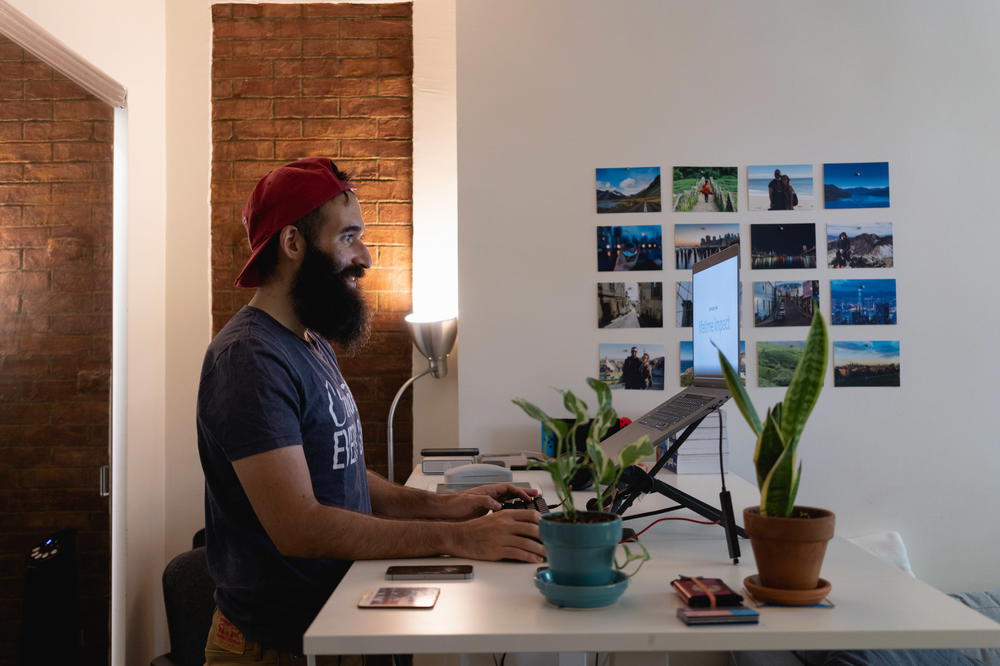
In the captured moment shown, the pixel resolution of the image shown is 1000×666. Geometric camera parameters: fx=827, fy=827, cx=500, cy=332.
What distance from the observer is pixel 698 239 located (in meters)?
3.12

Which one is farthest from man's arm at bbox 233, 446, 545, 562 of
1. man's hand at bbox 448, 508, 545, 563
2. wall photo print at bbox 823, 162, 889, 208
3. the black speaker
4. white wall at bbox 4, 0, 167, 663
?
wall photo print at bbox 823, 162, 889, 208

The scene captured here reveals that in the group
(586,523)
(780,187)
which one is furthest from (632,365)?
(586,523)

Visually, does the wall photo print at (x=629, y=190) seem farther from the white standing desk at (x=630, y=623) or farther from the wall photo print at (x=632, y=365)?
the white standing desk at (x=630, y=623)

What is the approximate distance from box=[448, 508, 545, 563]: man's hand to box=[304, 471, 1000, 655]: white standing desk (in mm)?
53

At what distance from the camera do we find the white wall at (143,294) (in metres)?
3.13

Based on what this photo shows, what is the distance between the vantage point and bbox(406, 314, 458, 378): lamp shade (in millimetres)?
3316

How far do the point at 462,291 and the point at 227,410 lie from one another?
1715 millimetres

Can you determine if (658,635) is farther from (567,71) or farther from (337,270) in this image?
(567,71)

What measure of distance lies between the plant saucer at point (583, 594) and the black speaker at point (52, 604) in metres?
1.75

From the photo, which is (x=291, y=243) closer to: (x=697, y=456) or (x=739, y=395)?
(x=739, y=395)

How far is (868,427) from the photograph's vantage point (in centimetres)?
310

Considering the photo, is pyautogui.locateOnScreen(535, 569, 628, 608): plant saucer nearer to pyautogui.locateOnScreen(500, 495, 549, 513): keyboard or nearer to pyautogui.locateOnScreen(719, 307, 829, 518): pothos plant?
pyautogui.locateOnScreen(719, 307, 829, 518): pothos plant

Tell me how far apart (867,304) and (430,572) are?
2.31 meters

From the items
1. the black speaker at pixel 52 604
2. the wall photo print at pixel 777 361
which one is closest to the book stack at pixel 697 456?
the wall photo print at pixel 777 361
